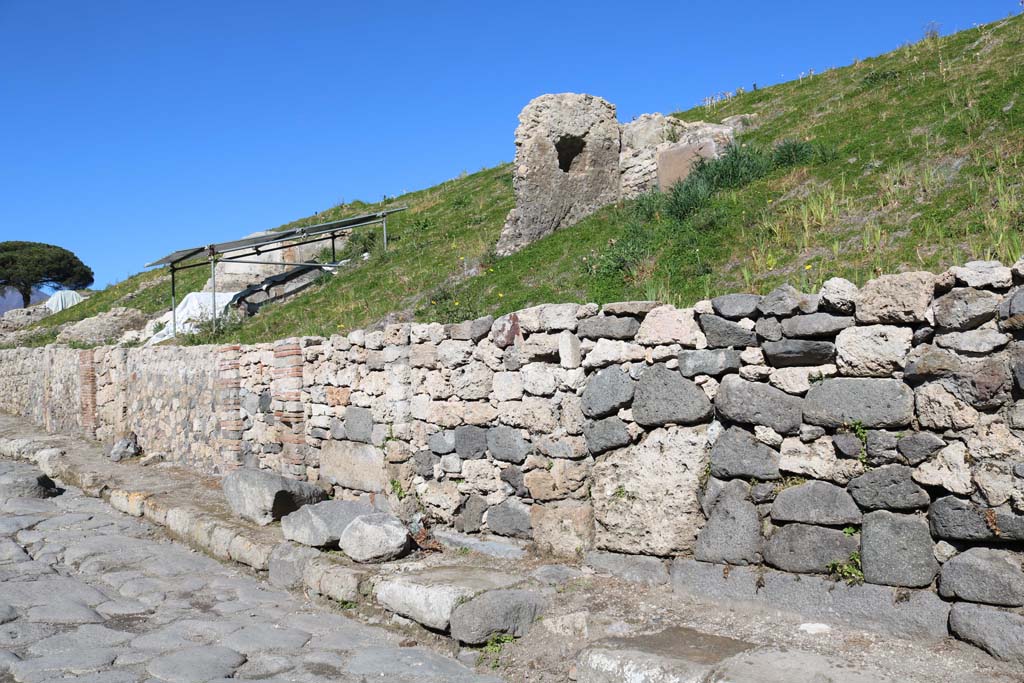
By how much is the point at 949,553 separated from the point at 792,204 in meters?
4.39

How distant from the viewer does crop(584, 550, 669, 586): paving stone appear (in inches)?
207

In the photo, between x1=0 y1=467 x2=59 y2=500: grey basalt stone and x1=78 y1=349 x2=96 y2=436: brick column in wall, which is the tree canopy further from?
x1=0 y1=467 x2=59 y2=500: grey basalt stone

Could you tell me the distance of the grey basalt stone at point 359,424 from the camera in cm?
761

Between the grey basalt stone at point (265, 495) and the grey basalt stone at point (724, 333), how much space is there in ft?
14.1

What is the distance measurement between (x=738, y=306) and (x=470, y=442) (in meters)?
2.57

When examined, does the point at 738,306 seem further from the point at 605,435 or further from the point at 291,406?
the point at 291,406

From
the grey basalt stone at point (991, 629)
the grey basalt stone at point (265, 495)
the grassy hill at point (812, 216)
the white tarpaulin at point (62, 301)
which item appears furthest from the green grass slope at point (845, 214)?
the white tarpaulin at point (62, 301)

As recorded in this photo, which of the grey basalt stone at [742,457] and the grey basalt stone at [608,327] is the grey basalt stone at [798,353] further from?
the grey basalt stone at [608,327]

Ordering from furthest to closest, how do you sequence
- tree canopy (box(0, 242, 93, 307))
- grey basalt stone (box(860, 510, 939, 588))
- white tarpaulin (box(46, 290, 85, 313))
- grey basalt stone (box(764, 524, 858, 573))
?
tree canopy (box(0, 242, 93, 307)), white tarpaulin (box(46, 290, 85, 313)), grey basalt stone (box(764, 524, 858, 573)), grey basalt stone (box(860, 510, 939, 588))

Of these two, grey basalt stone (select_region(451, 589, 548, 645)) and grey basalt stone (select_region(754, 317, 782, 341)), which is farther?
grey basalt stone (select_region(451, 589, 548, 645))

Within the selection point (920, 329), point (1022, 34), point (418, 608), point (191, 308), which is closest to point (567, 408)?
point (418, 608)

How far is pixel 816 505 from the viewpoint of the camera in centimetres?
→ 461

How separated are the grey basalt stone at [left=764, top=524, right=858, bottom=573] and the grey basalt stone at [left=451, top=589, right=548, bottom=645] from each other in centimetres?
147

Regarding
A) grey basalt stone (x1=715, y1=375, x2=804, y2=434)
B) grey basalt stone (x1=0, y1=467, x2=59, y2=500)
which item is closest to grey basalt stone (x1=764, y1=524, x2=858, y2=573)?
grey basalt stone (x1=715, y1=375, x2=804, y2=434)
